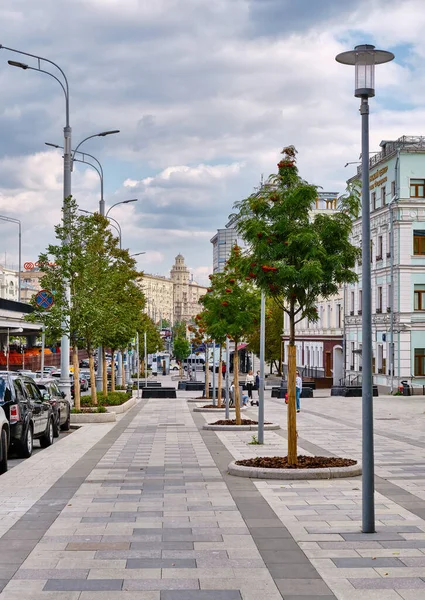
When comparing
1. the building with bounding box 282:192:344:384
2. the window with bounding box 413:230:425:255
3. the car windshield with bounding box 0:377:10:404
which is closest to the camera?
the car windshield with bounding box 0:377:10:404

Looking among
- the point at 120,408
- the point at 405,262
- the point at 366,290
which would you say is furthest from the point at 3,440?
the point at 405,262

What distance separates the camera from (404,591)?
25.2ft

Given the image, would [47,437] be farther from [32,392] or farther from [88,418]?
[88,418]

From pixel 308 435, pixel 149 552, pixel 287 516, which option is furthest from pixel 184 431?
pixel 149 552

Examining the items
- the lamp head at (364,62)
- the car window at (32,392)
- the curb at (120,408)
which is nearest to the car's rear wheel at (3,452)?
the car window at (32,392)

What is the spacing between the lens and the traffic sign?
2969cm

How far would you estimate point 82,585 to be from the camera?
25.8 ft

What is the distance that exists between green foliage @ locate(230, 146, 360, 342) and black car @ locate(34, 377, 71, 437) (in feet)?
31.7

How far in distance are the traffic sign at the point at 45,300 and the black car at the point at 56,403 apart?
3243mm

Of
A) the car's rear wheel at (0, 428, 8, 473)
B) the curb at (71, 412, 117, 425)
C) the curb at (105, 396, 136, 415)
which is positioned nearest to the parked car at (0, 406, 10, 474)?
the car's rear wheel at (0, 428, 8, 473)

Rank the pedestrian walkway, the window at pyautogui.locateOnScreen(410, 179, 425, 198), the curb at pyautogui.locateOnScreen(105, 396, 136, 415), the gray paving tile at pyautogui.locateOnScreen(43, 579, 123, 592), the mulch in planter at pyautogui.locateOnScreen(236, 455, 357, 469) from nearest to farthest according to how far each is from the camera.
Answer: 1. the gray paving tile at pyautogui.locateOnScreen(43, 579, 123, 592)
2. the pedestrian walkway
3. the mulch in planter at pyautogui.locateOnScreen(236, 455, 357, 469)
4. the curb at pyautogui.locateOnScreen(105, 396, 136, 415)
5. the window at pyautogui.locateOnScreen(410, 179, 425, 198)

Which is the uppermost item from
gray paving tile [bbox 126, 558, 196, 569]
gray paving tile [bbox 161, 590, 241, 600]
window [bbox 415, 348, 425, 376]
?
window [bbox 415, 348, 425, 376]

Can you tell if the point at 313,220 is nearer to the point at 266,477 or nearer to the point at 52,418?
the point at 266,477

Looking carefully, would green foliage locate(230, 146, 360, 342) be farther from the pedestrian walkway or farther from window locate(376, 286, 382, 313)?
window locate(376, 286, 382, 313)
